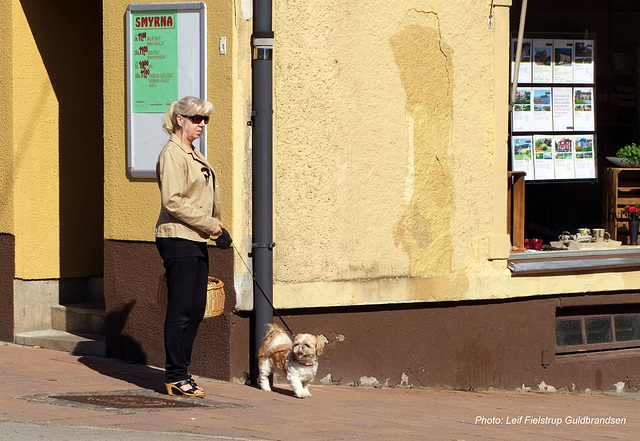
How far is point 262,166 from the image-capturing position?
7.59 m

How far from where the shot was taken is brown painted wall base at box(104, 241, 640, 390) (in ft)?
25.3

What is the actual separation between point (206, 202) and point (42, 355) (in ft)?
8.63

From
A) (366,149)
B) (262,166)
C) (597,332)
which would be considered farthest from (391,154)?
(597,332)

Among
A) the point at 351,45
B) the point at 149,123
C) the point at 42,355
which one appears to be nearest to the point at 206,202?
the point at 149,123

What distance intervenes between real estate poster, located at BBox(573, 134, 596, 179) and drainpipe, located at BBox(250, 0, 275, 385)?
141 inches

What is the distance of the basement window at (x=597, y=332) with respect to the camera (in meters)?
9.23

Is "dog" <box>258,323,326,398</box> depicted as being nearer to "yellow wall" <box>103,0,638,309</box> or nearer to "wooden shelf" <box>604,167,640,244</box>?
"yellow wall" <box>103,0,638,309</box>

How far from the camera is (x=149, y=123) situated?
26.1ft

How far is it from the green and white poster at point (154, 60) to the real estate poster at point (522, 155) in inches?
133

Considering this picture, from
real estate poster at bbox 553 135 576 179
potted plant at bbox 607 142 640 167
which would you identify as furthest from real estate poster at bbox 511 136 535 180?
potted plant at bbox 607 142 640 167

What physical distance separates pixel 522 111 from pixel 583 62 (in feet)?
2.91

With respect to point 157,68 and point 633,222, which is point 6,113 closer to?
point 157,68

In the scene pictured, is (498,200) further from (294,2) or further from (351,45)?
(294,2)

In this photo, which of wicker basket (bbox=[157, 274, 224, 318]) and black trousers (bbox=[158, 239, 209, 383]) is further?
wicker basket (bbox=[157, 274, 224, 318])
